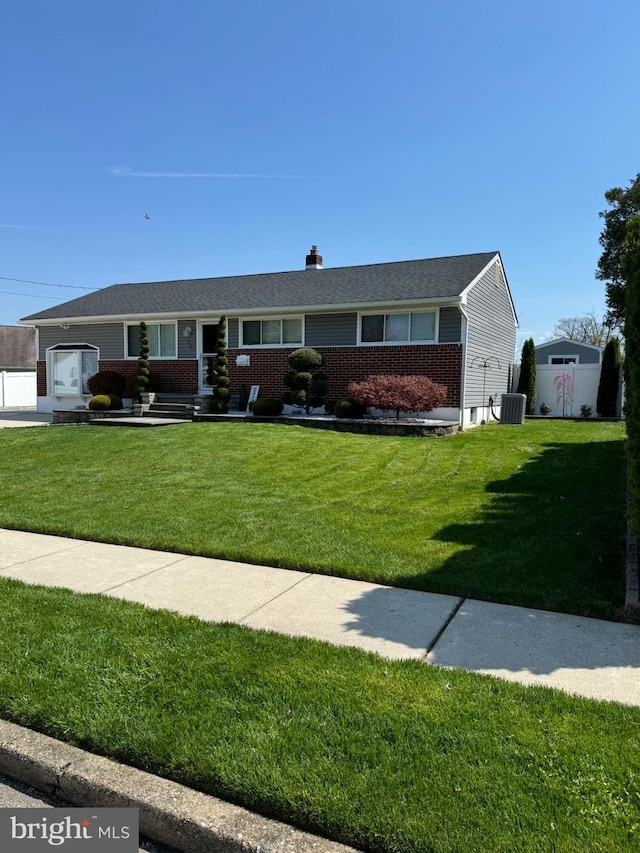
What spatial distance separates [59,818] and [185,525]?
414 centimetres

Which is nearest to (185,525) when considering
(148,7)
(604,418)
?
(148,7)

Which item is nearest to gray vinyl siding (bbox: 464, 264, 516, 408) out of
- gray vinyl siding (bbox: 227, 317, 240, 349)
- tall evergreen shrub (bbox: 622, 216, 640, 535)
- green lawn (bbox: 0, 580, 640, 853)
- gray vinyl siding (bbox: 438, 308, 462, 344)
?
gray vinyl siding (bbox: 438, 308, 462, 344)

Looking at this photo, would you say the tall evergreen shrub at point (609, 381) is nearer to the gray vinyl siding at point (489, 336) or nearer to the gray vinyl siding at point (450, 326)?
the gray vinyl siding at point (489, 336)

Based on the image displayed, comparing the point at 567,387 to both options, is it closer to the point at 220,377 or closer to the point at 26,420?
the point at 220,377

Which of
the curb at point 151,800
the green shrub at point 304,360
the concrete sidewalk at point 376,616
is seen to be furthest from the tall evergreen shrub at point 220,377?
the curb at point 151,800

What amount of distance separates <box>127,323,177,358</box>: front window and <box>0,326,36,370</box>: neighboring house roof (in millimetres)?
32047

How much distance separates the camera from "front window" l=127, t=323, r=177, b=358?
19672mm

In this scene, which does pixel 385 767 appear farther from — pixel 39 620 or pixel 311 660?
pixel 39 620

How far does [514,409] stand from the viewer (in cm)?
1744

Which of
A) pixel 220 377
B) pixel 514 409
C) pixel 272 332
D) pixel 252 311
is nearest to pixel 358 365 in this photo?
pixel 272 332

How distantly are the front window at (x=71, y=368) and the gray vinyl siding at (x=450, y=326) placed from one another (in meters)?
12.8

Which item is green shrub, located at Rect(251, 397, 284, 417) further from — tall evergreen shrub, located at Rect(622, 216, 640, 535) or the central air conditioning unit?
tall evergreen shrub, located at Rect(622, 216, 640, 535)

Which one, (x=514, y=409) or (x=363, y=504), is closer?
(x=363, y=504)

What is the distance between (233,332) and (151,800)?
1697 cm
